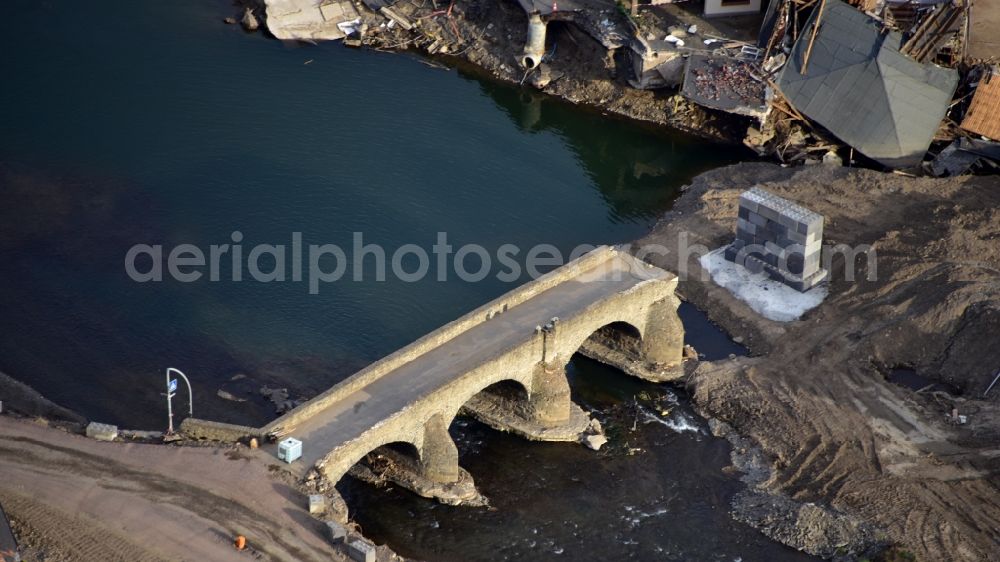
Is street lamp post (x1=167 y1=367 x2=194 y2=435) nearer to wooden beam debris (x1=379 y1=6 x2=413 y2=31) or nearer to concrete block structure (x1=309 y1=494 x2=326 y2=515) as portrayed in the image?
concrete block structure (x1=309 y1=494 x2=326 y2=515)

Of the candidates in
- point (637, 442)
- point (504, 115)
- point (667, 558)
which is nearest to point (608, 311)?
point (637, 442)

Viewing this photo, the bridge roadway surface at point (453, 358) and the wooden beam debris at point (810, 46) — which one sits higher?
the wooden beam debris at point (810, 46)

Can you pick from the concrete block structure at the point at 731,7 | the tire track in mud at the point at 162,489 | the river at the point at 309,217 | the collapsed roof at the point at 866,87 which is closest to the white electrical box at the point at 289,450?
the tire track in mud at the point at 162,489

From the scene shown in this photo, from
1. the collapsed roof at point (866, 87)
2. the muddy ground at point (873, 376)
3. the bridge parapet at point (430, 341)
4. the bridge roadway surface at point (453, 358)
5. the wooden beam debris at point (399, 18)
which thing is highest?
the collapsed roof at point (866, 87)

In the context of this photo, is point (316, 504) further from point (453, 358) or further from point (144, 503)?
point (453, 358)

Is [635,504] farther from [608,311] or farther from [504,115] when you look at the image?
[504,115]

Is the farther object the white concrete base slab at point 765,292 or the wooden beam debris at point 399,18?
the wooden beam debris at point 399,18

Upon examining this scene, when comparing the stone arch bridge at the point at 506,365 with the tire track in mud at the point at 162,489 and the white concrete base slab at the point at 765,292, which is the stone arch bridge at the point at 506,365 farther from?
the white concrete base slab at the point at 765,292
